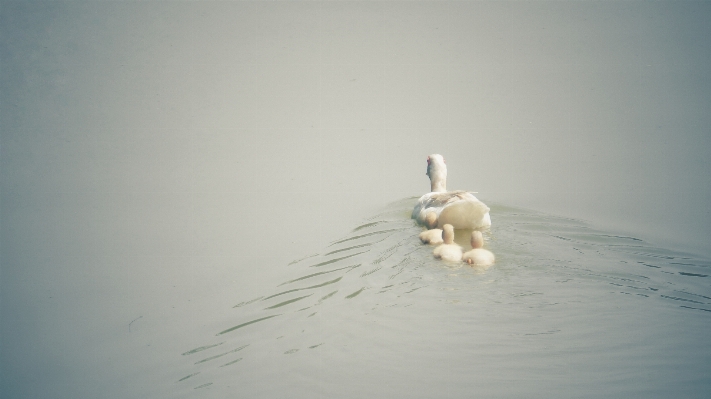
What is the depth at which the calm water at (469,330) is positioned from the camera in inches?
202

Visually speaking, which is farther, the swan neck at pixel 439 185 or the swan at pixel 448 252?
the swan neck at pixel 439 185

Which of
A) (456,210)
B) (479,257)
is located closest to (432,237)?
(456,210)

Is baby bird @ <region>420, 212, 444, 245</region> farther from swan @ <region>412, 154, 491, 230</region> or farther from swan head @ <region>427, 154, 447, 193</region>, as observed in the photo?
swan head @ <region>427, 154, 447, 193</region>

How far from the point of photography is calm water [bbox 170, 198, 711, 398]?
5.13m

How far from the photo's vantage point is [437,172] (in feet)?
37.1

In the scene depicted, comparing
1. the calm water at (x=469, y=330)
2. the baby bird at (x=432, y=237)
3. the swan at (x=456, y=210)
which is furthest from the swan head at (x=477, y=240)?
the swan at (x=456, y=210)

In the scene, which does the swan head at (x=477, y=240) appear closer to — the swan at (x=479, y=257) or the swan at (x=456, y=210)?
the swan at (x=479, y=257)

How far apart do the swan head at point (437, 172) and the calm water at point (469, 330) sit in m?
3.40

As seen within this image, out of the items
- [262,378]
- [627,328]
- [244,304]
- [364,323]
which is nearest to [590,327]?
[627,328]

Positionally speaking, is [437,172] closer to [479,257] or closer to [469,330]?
[479,257]

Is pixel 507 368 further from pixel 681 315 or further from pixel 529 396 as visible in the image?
pixel 681 315

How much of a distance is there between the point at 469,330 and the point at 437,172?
18.8 ft

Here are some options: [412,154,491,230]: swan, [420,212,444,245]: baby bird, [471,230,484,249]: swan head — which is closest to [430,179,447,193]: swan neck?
[412,154,491,230]: swan

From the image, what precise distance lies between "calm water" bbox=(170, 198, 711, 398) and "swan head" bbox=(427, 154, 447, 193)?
11.1 feet
